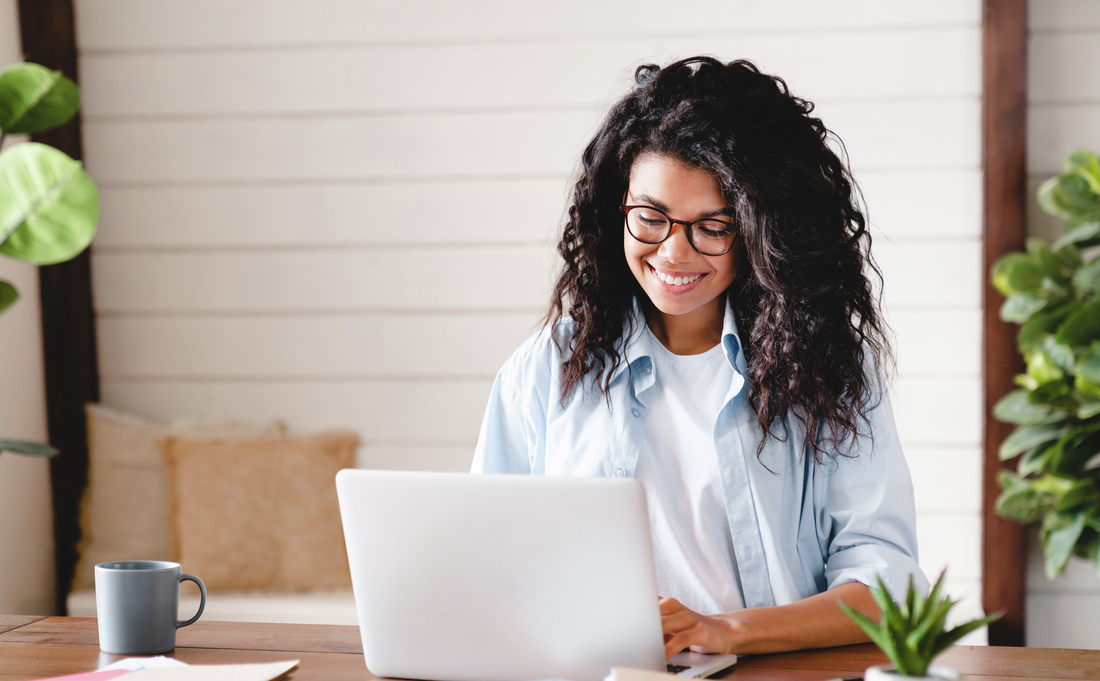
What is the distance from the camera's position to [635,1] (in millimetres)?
2398

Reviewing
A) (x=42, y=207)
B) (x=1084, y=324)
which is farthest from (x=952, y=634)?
(x=1084, y=324)

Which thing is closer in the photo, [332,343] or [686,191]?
[686,191]

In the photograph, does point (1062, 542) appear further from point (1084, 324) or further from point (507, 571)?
point (507, 571)

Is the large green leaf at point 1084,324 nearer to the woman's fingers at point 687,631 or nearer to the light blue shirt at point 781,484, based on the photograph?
the light blue shirt at point 781,484

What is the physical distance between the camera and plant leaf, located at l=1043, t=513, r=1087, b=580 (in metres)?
2.10

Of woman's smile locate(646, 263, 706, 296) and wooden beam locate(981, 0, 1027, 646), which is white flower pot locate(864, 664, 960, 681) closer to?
woman's smile locate(646, 263, 706, 296)

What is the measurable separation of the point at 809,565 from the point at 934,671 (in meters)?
0.67

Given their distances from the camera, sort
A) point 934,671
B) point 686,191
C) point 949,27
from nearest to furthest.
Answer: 1. point 934,671
2. point 686,191
3. point 949,27

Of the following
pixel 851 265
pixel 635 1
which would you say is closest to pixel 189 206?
pixel 635 1

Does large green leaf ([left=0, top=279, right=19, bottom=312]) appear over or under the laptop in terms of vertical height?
over

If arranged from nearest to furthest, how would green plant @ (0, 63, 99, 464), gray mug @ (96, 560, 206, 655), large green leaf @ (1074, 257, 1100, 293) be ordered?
green plant @ (0, 63, 99, 464) < gray mug @ (96, 560, 206, 655) < large green leaf @ (1074, 257, 1100, 293)

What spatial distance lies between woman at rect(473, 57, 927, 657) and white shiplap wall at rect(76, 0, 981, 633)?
3.23ft

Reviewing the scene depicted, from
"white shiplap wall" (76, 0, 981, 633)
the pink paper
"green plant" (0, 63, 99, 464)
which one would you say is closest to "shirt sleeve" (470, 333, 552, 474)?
the pink paper

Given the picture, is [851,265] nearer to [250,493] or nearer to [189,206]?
[250,493]
